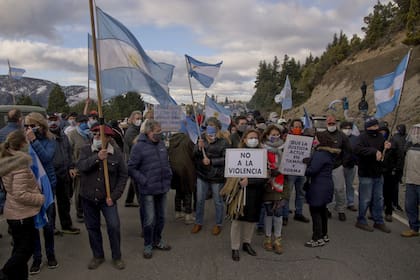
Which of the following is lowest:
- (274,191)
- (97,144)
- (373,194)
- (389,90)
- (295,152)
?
(373,194)

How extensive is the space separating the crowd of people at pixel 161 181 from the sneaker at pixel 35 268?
0.5 inches

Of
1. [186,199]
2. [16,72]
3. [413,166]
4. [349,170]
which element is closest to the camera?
[413,166]

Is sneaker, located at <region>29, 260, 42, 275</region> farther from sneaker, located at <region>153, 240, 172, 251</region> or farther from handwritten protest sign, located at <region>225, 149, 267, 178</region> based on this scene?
handwritten protest sign, located at <region>225, 149, 267, 178</region>

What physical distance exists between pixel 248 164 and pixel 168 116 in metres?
2.19

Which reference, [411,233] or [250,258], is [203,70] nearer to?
[250,258]

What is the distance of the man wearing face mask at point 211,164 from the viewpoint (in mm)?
5730

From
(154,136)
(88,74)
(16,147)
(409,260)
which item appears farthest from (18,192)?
(409,260)

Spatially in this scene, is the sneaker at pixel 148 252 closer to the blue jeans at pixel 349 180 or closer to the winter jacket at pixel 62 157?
the winter jacket at pixel 62 157

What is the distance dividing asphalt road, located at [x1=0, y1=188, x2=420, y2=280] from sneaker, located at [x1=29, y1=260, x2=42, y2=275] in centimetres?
6

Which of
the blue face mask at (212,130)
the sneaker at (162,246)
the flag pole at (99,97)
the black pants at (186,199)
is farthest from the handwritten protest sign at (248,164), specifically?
the black pants at (186,199)

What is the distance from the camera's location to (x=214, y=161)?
568 centimetres

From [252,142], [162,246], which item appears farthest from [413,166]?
[162,246]

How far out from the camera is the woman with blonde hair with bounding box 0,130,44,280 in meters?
3.62

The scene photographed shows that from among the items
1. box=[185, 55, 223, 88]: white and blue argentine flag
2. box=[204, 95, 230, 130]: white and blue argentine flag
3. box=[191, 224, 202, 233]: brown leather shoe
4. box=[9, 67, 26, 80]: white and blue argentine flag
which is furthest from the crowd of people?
box=[9, 67, 26, 80]: white and blue argentine flag
